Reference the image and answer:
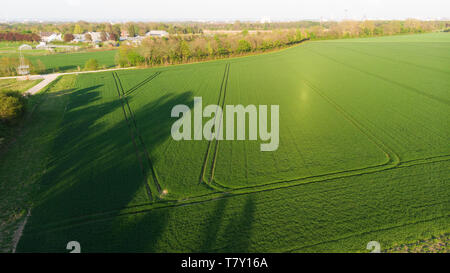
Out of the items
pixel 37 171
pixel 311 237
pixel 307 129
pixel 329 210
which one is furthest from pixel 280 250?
pixel 37 171

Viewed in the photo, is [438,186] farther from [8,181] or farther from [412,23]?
[412,23]

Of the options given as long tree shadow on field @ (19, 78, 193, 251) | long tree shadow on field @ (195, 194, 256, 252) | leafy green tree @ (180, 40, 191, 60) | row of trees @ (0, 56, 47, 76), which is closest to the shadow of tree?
long tree shadow on field @ (19, 78, 193, 251)

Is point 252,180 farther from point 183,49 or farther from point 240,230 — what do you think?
point 183,49

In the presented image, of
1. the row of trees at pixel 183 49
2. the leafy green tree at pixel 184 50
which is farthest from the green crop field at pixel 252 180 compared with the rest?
the leafy green tree at pixel 184 50

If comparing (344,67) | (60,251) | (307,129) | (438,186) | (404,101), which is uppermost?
(344,67)

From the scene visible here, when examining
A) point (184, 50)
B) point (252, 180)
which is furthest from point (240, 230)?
point (184, 50)

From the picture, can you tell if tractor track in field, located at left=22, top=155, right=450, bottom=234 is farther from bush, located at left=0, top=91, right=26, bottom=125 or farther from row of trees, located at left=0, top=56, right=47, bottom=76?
row of trees, located at left=0, top=56, right=47, bottom=76
